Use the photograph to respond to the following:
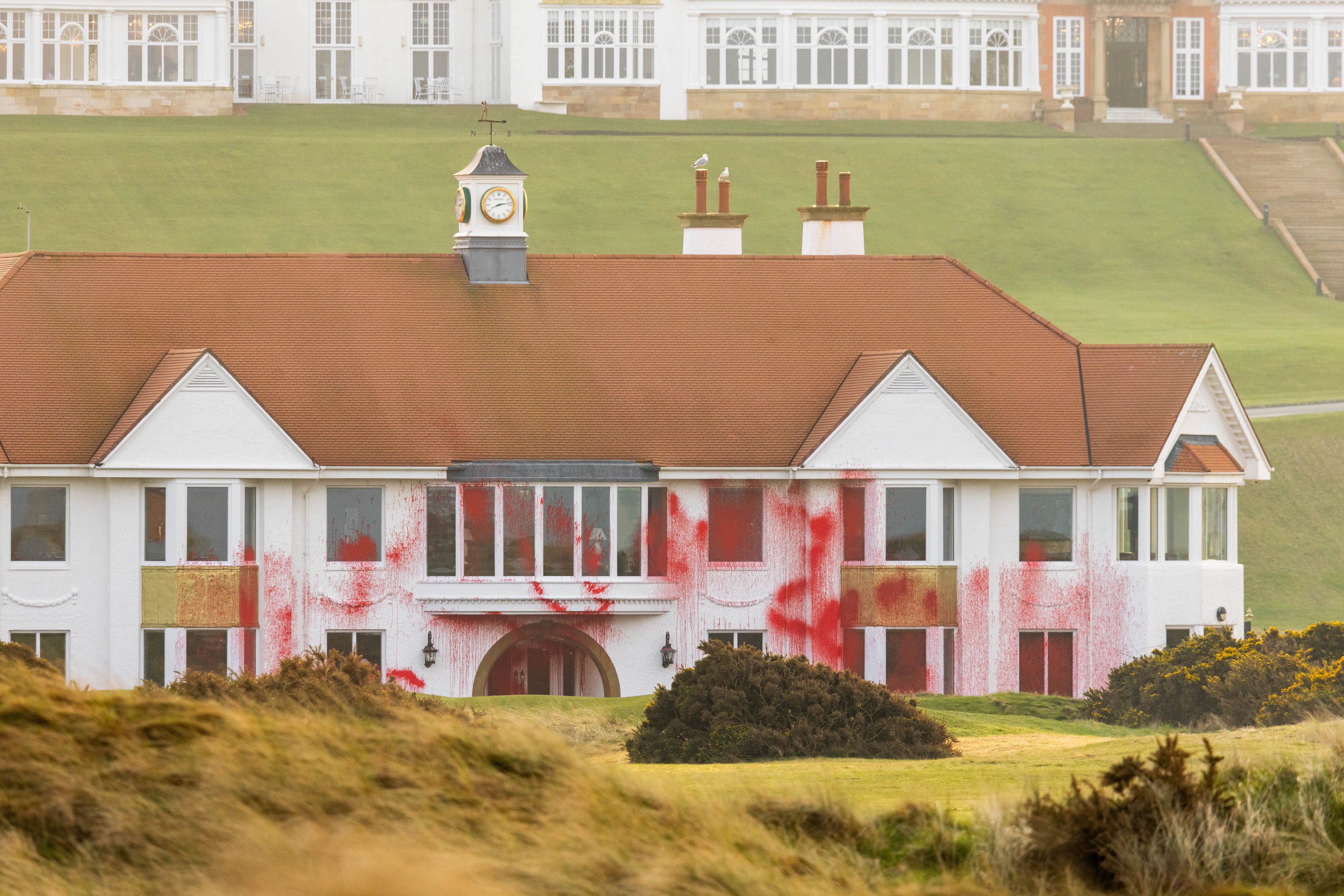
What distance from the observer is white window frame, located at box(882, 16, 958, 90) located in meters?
88.2

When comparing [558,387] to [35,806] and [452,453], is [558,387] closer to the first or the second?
[452,453]

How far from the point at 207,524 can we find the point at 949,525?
11919mm

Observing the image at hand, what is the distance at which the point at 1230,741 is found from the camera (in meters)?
20.7

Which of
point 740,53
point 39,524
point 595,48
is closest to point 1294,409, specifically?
point 39,524

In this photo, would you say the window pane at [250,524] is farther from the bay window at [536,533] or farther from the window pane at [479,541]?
the window pane at [479,541]

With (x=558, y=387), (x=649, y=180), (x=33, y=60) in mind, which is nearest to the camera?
(x=558, y=387)

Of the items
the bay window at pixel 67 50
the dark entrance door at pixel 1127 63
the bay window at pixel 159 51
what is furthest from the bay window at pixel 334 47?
the dark entrance door at pixel 1127 63

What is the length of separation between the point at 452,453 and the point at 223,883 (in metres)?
23.6

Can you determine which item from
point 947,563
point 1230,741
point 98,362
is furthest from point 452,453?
point 1230,741

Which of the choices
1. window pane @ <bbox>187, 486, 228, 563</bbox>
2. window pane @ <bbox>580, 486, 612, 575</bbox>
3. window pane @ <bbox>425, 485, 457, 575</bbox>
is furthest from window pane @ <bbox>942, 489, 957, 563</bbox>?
window pane @ <bbox>187, 486, 228, 563</bbox>

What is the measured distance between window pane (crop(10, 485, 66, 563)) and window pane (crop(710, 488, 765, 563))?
10328 millimetres

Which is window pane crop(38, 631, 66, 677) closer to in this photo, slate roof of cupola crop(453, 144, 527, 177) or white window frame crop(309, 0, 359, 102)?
slate roof of cupola crop(453, 144, 527, 177)

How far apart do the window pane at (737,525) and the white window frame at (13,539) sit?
33.4 ft

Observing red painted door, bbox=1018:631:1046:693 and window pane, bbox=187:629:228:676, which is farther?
red painted door, bbox=1018:631:1046:693
